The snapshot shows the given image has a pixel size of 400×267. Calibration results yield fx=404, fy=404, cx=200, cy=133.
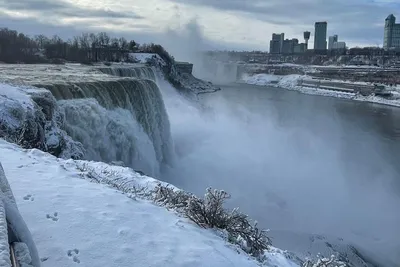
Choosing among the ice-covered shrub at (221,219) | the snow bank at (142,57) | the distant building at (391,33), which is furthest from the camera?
the distant building at (391,33)

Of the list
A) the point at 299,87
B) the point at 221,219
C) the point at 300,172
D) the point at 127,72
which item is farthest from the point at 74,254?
the point at 299,87

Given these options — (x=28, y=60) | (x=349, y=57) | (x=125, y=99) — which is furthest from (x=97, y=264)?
(x=349, y=57)

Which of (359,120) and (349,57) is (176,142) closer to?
(359,120)

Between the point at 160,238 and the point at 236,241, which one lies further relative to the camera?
the point at 236,241

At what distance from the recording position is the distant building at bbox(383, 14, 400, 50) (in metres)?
188

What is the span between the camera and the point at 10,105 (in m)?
10.2

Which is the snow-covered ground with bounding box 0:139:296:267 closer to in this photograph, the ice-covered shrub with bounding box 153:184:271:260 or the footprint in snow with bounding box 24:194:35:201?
the footprint in snow with bounding box 24:194:35:201

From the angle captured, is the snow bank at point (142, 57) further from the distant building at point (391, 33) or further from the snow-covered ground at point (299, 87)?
the distant building at point (391, 33)

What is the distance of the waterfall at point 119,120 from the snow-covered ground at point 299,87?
1876 inches

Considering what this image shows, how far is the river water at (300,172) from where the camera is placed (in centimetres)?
1565

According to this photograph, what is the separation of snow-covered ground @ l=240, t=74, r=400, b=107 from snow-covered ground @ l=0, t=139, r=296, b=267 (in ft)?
193

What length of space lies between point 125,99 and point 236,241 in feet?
42.9

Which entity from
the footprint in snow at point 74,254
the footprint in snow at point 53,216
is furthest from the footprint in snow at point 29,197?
the footprint in snow at point 74,254

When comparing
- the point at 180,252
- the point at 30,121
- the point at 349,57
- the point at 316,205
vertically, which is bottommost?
the point at 316,205
